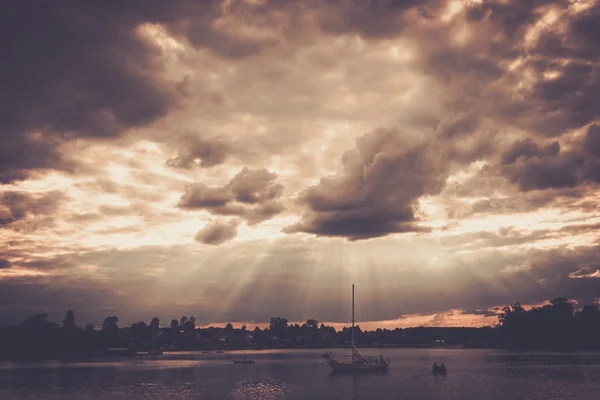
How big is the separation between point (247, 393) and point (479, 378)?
66.6 meters

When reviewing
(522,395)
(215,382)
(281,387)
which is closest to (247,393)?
(281,387)

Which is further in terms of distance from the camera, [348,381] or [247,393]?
[348,381]

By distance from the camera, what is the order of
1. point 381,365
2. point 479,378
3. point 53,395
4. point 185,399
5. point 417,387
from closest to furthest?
point 185,399 < point 53,395 < point 417,387 < point 479,378 < point 381,365

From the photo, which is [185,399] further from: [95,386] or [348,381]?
[348,381]

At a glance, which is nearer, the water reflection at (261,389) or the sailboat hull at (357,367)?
the water reflection at (261,389)

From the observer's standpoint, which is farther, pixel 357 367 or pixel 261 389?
pixel 357 367

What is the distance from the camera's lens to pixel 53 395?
105250mm

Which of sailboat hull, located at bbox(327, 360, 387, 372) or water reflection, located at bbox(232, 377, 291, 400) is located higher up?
sailboat hull, located at bbox(327, 360, 387, 372)

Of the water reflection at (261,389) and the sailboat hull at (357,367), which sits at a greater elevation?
the sailboat hull at (357,367)

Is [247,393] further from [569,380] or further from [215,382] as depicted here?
[569,380]

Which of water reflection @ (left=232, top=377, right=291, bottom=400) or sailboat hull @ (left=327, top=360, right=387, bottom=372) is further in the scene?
sailboat hull @ (left=327, top=360, right=387, bottom=372)

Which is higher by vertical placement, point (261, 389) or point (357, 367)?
point (357, 367)

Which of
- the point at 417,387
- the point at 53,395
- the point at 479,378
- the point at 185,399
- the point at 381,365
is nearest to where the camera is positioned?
the point at 185,399

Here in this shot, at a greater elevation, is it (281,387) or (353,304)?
(353,304)
